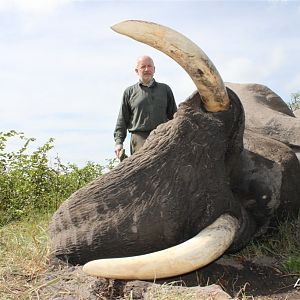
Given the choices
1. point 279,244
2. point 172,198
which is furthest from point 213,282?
point 279,244

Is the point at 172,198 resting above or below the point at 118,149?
below

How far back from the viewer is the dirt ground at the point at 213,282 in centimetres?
344

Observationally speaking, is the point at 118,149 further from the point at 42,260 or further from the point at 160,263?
the point at 160,263

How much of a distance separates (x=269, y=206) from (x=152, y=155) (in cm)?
116

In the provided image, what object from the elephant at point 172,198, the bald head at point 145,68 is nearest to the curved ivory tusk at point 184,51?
the elephant at point 172,198

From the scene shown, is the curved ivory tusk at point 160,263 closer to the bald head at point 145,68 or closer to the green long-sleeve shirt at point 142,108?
the green long-sleeve shirt at point 142,108

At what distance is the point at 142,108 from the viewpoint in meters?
6.00

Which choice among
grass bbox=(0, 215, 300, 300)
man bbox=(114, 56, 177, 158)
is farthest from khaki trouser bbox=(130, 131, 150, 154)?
grass bbox=(0, 215, 300, 300)

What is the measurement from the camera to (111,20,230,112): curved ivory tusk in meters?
3.73

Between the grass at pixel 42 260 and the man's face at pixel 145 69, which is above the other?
the man's face at pixel 145 69

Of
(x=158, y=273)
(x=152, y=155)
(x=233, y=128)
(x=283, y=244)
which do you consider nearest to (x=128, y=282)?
(x=158, y=273)

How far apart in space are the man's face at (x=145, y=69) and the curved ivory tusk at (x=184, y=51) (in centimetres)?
188

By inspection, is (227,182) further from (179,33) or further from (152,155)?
(179,33)

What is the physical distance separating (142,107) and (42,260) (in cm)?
232
